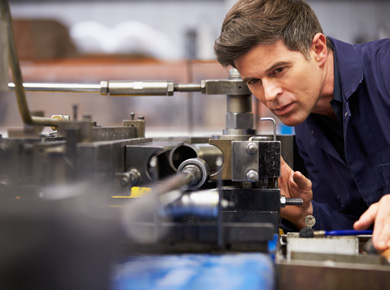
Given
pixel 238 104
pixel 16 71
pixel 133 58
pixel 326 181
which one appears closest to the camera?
pixel 16 71

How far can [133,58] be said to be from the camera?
8.77ft

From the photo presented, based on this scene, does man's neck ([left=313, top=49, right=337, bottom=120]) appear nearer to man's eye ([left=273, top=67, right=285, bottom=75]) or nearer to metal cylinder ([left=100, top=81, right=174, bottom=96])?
man's eye ([left=273, top=67, right=285, bottom=75])

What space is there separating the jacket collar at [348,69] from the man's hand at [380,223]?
1.69ft

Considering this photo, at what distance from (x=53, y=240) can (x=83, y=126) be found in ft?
0.62

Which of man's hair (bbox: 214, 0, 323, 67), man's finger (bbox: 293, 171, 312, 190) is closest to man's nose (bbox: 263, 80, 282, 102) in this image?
man's hair (bbox: 214, 0, 323, 67)

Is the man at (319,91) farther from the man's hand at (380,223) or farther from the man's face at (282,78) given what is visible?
the man's hand at (380,223)

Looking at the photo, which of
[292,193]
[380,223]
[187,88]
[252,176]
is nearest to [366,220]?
[380,223]

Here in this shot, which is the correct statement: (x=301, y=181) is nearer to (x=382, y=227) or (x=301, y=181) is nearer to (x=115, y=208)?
(x=382, y=227)

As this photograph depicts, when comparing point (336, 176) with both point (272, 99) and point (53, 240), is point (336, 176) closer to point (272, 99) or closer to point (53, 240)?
point (272, 99)

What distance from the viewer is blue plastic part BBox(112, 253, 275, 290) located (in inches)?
19.8

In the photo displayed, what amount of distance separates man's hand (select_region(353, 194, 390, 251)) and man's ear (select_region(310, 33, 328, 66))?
1.89ft

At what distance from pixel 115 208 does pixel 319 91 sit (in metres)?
0.83

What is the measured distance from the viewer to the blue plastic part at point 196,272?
1.65 ft

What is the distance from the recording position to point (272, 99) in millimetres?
1113
